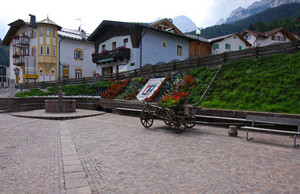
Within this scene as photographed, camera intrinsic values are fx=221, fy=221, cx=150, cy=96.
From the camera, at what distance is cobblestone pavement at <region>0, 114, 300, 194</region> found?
12.6ft

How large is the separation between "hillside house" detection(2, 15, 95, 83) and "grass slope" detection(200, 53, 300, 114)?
3130 cm

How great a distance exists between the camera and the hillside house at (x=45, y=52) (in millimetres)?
38000

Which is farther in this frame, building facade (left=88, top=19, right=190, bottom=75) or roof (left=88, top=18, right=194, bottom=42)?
building facade (left=88, top=19, right=190, bottom=75)

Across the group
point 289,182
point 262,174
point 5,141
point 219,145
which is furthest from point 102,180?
point 5,141

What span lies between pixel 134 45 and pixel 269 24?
6594 centimetres

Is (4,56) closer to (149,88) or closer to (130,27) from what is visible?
(130,27)

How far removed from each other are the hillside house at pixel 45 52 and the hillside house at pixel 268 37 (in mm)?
36888

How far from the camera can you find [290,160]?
17.3ft

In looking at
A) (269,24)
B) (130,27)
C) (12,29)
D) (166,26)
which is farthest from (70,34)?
(269,24)

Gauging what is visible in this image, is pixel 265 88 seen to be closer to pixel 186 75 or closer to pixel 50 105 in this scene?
pixel 186 75

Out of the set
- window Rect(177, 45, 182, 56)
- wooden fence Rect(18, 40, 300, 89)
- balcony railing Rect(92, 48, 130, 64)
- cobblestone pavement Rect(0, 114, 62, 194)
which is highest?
window Rect(177, 45, 182, 56)

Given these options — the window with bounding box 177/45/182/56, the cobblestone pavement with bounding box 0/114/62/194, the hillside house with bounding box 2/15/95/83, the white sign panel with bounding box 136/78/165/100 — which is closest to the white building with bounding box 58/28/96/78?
the hillside house with bounding box 2/15/95/83

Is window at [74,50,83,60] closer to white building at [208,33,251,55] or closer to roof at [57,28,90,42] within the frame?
roof at [57,28,90,42]

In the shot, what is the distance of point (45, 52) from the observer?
3794cm
